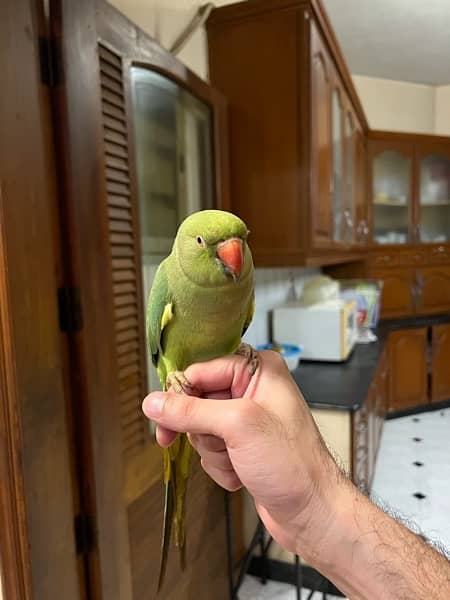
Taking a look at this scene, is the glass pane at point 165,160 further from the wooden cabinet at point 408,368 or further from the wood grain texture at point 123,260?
the wooden cabinet at point 408,368

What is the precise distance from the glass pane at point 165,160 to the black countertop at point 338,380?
32.3 inches

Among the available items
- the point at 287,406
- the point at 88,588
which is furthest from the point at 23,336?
the point at 88,588

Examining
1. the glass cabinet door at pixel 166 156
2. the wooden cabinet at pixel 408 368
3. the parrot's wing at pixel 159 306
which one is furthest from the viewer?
the wooden cabinet at pixel 408 368

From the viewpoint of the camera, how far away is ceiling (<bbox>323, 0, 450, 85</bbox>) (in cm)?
261

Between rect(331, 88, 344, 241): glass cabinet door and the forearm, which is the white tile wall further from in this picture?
the forearm

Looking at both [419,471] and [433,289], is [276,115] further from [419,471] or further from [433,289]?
[433,289]

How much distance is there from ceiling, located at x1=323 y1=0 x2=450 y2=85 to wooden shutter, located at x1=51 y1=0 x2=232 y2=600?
1927 mm

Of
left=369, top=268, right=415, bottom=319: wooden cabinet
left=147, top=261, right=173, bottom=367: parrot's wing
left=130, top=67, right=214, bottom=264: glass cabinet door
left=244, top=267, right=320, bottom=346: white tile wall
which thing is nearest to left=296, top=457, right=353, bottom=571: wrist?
left=147, top=261, right=173, bottom=367: parrot's wing

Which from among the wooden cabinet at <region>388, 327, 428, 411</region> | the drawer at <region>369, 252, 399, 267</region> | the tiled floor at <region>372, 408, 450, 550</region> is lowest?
the tiled floor at <region>372, 408, 450, 550</region>

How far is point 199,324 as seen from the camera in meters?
0.64

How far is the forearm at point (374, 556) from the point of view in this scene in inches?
23.2

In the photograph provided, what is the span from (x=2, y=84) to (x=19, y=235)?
280mm

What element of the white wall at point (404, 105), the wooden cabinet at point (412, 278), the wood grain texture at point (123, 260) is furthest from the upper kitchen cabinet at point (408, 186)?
the wood grain texture at point (123, 260)

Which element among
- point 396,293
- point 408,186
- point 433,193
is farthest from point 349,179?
point 433,193
